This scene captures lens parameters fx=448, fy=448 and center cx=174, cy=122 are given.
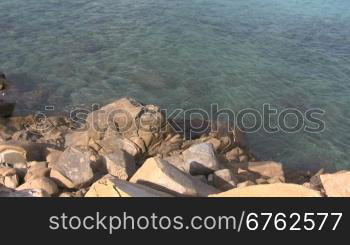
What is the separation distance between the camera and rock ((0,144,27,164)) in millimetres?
13867

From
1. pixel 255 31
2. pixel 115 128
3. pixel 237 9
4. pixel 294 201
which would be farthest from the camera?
pixel 237 9

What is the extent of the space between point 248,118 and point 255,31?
35.1ft

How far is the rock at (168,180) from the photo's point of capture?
35.7 ft

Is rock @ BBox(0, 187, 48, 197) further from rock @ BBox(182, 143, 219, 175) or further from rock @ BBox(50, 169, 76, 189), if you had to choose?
rock @ BBox(182, 143, 219, 175)

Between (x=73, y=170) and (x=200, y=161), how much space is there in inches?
157

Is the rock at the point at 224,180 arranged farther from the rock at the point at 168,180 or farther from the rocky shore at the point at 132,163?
the rock at the point at 168,180

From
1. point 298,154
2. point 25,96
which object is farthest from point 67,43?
point 298,154

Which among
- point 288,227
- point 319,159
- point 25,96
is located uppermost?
point 288,227

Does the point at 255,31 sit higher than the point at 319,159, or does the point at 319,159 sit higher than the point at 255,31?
the point at 255,31

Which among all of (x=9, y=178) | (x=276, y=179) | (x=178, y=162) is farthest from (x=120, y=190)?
(x=276, y=179)

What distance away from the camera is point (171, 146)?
656 inches

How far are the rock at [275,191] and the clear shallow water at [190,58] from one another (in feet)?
28.6

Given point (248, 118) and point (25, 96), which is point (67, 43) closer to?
point (25, 96)

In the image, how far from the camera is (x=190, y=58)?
84.4 ft
